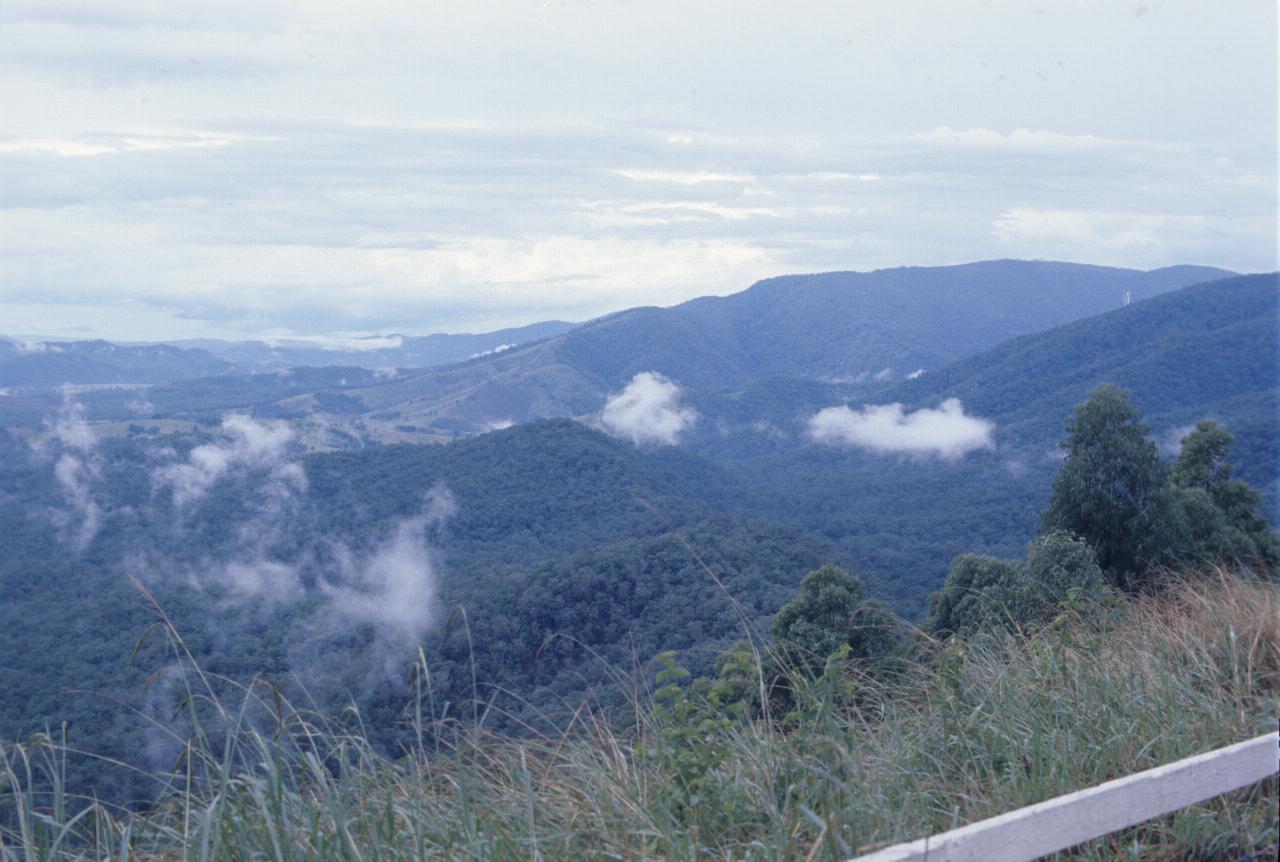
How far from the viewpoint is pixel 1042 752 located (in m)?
2.78

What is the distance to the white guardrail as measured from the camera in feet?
6.03

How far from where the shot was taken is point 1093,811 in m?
2.03

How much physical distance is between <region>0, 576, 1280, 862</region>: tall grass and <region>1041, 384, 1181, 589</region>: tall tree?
46.9 feet

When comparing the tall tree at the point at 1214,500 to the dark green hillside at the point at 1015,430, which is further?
the dark green hillside at the point at 1015,430

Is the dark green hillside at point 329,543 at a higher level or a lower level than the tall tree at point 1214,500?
lower

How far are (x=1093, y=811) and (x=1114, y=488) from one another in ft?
53.2

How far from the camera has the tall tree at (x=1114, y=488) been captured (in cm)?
1636

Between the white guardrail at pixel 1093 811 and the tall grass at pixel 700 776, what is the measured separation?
254 millimetres

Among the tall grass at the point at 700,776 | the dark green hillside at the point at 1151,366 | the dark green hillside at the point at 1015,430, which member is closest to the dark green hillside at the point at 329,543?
the dark green hillside at the point at 1015,430

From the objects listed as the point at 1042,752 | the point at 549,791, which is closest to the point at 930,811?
the point at 1042,752

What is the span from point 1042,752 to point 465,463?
9382cm

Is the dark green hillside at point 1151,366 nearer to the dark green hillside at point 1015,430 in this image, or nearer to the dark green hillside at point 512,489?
the dark green hillside at point 1015,430

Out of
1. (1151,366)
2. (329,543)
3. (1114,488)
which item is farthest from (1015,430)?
(1114,488)

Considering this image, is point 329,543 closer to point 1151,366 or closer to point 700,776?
point 700,776
